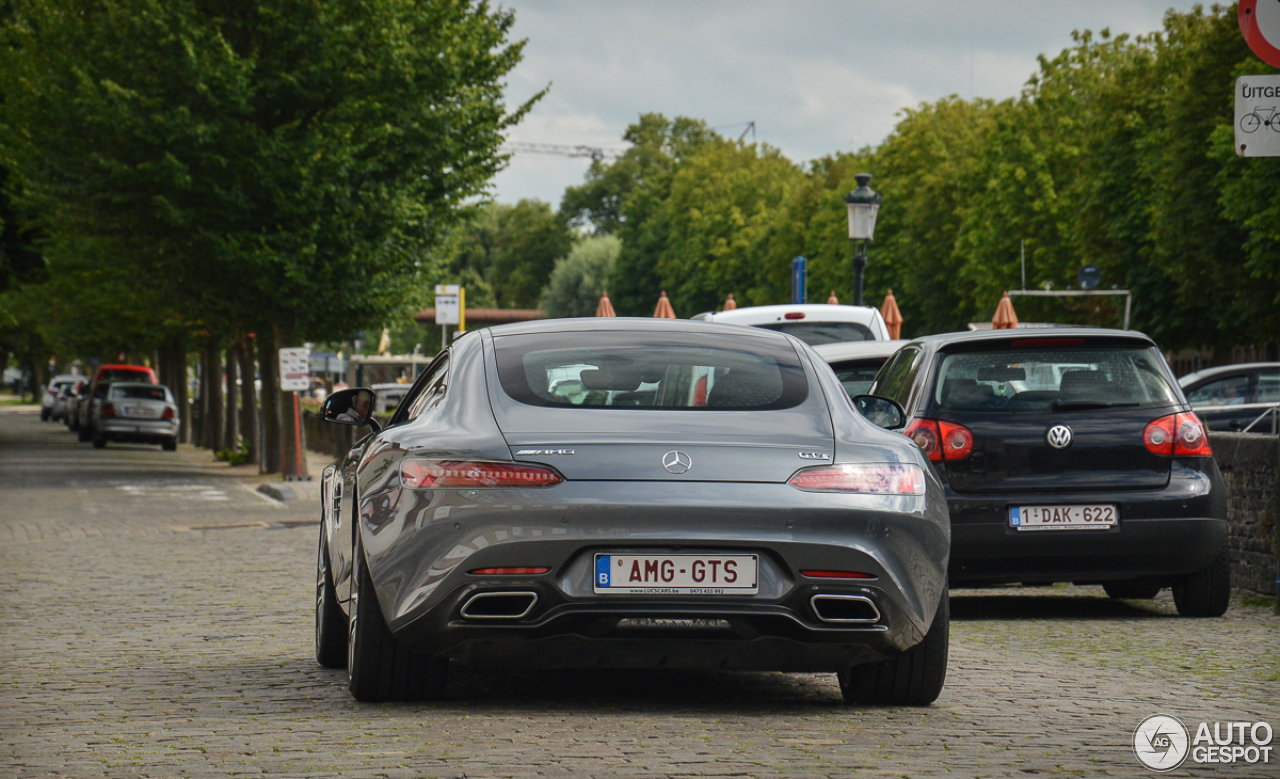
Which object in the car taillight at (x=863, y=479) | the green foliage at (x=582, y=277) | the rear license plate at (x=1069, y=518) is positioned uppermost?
the green foliage at (x=582, y=277)

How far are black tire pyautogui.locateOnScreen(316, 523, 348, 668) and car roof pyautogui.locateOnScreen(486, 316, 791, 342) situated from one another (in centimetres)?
141

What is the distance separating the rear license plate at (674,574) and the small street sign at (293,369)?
22155mm

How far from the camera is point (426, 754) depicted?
5.35 metres

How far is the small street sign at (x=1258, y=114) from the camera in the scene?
917 centimetres

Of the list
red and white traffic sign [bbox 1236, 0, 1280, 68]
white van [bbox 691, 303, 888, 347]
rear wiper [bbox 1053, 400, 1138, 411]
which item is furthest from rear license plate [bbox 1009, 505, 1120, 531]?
white van [bbox 691, 303, 888, 347]

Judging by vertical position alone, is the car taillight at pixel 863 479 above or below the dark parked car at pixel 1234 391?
above

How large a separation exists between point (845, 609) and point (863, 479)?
435 mm

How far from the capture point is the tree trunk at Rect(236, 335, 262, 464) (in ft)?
119

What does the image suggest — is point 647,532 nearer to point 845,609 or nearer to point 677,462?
point 677,462

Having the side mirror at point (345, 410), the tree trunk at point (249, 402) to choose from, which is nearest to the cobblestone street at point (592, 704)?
the side mirror at point (345, 410)

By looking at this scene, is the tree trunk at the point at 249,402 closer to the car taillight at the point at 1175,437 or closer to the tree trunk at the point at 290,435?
the tree trunk at the point at 290,435

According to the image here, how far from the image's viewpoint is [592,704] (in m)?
6.45

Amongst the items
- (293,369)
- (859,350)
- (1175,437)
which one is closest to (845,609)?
(1175,437)

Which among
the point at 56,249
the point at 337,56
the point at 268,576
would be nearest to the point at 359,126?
the point at 337,56
